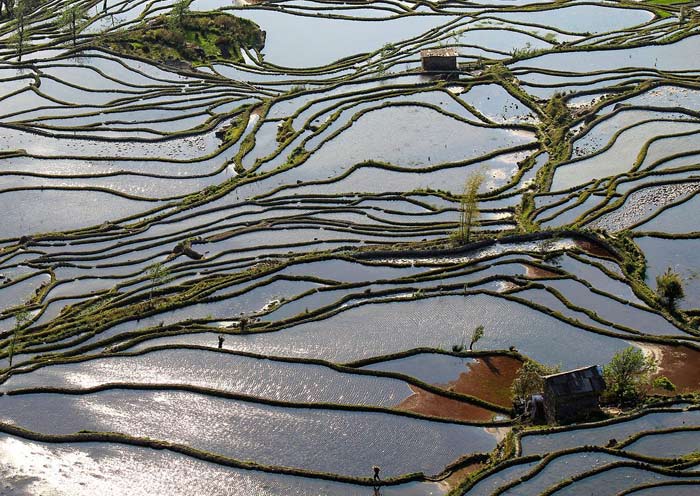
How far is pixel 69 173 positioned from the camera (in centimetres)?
3206

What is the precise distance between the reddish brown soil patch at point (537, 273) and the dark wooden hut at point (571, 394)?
5.95 m

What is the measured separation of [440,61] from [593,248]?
1596cm

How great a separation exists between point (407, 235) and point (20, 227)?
37.6 feet

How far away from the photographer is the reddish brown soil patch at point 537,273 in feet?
77.9

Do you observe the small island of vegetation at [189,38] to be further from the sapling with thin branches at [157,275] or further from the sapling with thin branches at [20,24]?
the sapling with thin branches at [157,275]

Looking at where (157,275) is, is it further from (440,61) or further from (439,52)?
(439,52)

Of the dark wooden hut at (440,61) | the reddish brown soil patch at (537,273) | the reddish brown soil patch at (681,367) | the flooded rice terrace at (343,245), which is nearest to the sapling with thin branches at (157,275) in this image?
the flooded rice terrace at (343,245)

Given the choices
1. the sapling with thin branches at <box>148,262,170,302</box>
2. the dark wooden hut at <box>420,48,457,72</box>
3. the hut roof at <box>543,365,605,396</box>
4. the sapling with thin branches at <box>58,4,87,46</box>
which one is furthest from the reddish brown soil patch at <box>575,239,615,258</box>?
the sapling with thin branches at <box>58,4,87,46</box>

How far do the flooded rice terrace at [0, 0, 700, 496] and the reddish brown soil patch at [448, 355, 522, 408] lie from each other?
0.25 feet

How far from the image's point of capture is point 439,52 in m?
39.4

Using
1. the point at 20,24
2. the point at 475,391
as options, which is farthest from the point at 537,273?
the point at 20,24

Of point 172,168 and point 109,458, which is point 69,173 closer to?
point 172,168

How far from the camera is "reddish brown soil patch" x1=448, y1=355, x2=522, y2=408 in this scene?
19031 mm

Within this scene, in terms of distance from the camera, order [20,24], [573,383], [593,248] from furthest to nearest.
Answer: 1. [20,24]
2. [593,248]
3. [573,383]
